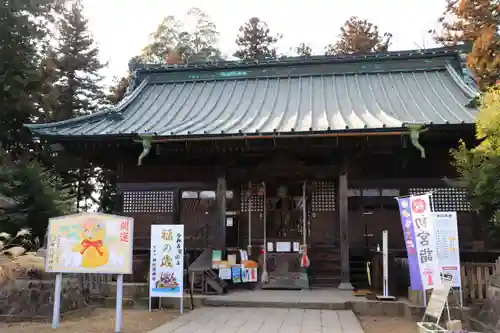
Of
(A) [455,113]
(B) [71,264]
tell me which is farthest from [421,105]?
(B) [71,264]

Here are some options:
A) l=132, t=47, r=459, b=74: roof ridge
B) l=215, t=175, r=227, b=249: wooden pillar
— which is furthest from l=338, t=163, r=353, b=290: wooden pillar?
l=132, t=47, r=459, b=74: roof ridge

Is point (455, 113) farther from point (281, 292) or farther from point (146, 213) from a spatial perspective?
point (146, 213)

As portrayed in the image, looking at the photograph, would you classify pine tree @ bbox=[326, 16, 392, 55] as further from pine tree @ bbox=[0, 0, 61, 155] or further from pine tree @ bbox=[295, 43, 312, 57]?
pine tree @ bbox=[0, 0, 61, 155]

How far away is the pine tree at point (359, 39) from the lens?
27906mm

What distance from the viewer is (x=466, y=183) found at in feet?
28.6

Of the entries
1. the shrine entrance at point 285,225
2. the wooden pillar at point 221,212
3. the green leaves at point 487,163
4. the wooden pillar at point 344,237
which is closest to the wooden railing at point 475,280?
the green leaves at point 487,163

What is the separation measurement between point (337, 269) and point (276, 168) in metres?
3.16

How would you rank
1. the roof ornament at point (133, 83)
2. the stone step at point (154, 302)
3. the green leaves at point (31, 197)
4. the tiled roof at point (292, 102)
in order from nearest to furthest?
the stone step at point (154, 302) → the tiled roof at point (292, 102) → the green leaves at point (31, 197) → the roof ornament at point (133, 83)

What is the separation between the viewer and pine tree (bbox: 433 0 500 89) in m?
18.9

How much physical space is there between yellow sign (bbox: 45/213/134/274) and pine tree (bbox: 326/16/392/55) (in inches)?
917

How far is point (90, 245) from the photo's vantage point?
7.34 meters

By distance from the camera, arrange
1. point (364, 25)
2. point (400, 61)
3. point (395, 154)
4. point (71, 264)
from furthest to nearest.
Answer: point (364, 25)
point (400, 61)
point (395, 154)
point (71, 264)

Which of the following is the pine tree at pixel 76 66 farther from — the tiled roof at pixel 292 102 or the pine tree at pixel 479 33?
the pine tree at pixel 479 33

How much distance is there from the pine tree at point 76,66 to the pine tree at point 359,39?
15785mm
